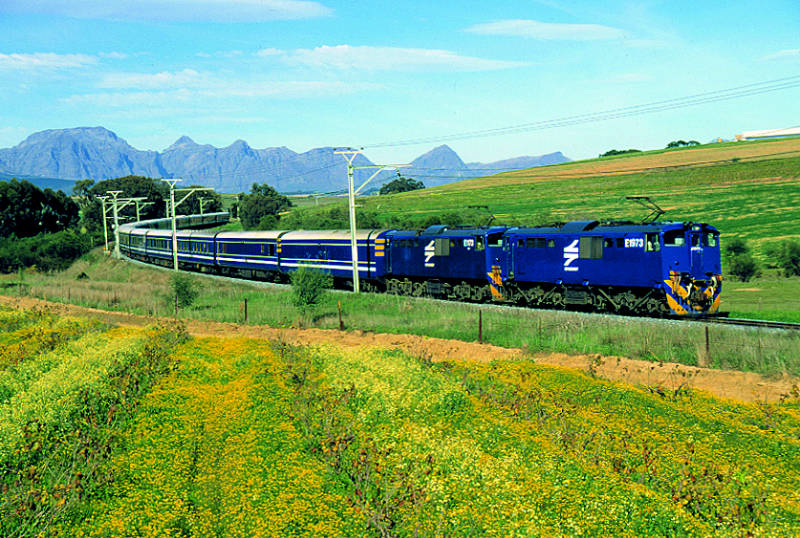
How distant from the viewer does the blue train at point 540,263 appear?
94.1 feet

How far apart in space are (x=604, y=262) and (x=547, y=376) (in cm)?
1299

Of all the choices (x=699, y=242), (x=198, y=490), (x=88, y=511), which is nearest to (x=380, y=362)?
(x=198, y=490)

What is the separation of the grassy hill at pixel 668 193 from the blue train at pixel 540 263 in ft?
118

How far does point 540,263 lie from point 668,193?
2788 inches

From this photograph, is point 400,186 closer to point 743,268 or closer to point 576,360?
point 743,268

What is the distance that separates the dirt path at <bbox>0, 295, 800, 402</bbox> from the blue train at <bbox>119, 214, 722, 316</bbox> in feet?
24.8

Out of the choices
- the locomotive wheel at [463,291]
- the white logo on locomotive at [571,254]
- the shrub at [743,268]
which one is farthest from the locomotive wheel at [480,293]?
the shrub at [743,268]

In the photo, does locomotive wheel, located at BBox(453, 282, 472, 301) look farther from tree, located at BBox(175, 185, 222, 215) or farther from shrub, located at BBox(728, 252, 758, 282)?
tree, located at BBox(175, 185, 222, 215)

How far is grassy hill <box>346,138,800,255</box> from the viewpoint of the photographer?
254 feet

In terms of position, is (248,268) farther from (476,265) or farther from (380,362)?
(380,362)

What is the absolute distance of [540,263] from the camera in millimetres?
33625

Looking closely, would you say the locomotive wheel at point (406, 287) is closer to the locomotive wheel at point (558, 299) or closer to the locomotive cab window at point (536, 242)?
the locomotive cab window at point (536, 242)

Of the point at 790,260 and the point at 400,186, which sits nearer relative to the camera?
the point at 790,260

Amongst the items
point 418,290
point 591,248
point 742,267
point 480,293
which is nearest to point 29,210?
point 418,290
